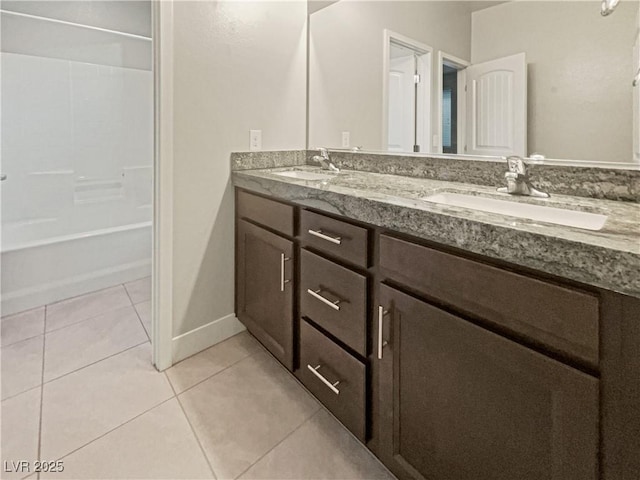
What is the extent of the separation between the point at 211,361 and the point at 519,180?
1.54 m

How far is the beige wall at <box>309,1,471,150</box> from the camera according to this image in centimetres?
169

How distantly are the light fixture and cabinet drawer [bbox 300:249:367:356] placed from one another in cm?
108

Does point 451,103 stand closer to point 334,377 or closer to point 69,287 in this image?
point 334,377

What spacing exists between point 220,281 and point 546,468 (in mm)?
1587

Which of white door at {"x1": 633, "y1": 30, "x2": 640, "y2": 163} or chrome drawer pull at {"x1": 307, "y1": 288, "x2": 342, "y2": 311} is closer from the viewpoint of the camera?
white door at {"x1": 633, "y1": 30, "x2": 640, "y2": 163}

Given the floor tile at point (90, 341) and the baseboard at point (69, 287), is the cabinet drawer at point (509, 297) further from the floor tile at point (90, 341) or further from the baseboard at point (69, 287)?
the baseboard at point (69, 287)

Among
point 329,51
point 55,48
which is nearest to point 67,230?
point 55,48

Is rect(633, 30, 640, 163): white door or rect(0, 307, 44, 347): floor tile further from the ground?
rect(633, 30, 640, 163): white door

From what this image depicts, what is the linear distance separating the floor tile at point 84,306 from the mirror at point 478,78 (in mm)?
1706

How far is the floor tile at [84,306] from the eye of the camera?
2205mm

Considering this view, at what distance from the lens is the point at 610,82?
1.13 metres

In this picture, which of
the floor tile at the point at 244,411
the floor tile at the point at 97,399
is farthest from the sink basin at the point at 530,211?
the floor tile at the point at 97,399

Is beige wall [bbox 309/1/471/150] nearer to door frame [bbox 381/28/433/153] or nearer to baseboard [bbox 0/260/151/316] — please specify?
door frame [bbox 381/28/433/153]

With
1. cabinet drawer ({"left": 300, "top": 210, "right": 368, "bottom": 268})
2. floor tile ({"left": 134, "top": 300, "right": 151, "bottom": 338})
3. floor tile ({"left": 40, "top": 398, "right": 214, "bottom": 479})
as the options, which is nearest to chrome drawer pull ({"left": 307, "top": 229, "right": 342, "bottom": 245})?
cabinet drawer ({"left": 300, "top": 210, "right": 368, "bottom": 268})
